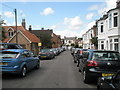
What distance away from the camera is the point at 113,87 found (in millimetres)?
3555

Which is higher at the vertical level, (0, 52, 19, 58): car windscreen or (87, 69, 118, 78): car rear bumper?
(0, 52, 19, 58): car windscreen

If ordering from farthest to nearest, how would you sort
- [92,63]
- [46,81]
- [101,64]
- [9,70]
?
1. [9,70]
2. [46,81]
3. [92,63]
4. [101,64]

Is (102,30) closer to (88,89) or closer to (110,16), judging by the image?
(110,16)

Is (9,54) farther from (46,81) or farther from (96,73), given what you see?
(96,73)

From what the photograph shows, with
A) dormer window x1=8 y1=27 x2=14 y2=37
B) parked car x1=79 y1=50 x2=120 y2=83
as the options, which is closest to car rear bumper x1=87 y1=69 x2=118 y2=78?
parked car x1=79 y1=50 x2=120 y2=83

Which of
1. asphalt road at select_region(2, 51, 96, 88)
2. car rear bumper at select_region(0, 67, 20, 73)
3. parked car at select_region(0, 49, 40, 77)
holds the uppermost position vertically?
parked car at select_region(0, 49, 40, 77)

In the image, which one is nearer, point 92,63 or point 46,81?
point 92,63

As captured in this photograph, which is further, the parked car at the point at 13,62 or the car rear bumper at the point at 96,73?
the parked car at the point at 13,62

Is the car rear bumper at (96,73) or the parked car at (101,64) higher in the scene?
the parked car at (101,64)

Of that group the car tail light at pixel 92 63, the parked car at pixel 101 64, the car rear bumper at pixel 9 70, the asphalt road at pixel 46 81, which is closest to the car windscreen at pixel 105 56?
the parked car at pixel 101 64

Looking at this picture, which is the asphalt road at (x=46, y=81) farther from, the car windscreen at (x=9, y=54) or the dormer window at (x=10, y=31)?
the dormer window at (x=10, y=31)

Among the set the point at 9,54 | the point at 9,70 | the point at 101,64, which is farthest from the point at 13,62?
the point at 101,64

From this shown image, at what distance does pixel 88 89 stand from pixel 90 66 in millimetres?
998

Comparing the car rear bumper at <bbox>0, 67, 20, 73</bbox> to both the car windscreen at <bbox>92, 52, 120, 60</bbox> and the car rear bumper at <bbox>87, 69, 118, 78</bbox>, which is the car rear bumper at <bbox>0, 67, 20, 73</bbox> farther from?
the car windscreen at <bbox>92, 52, 120, 60</bbox>
